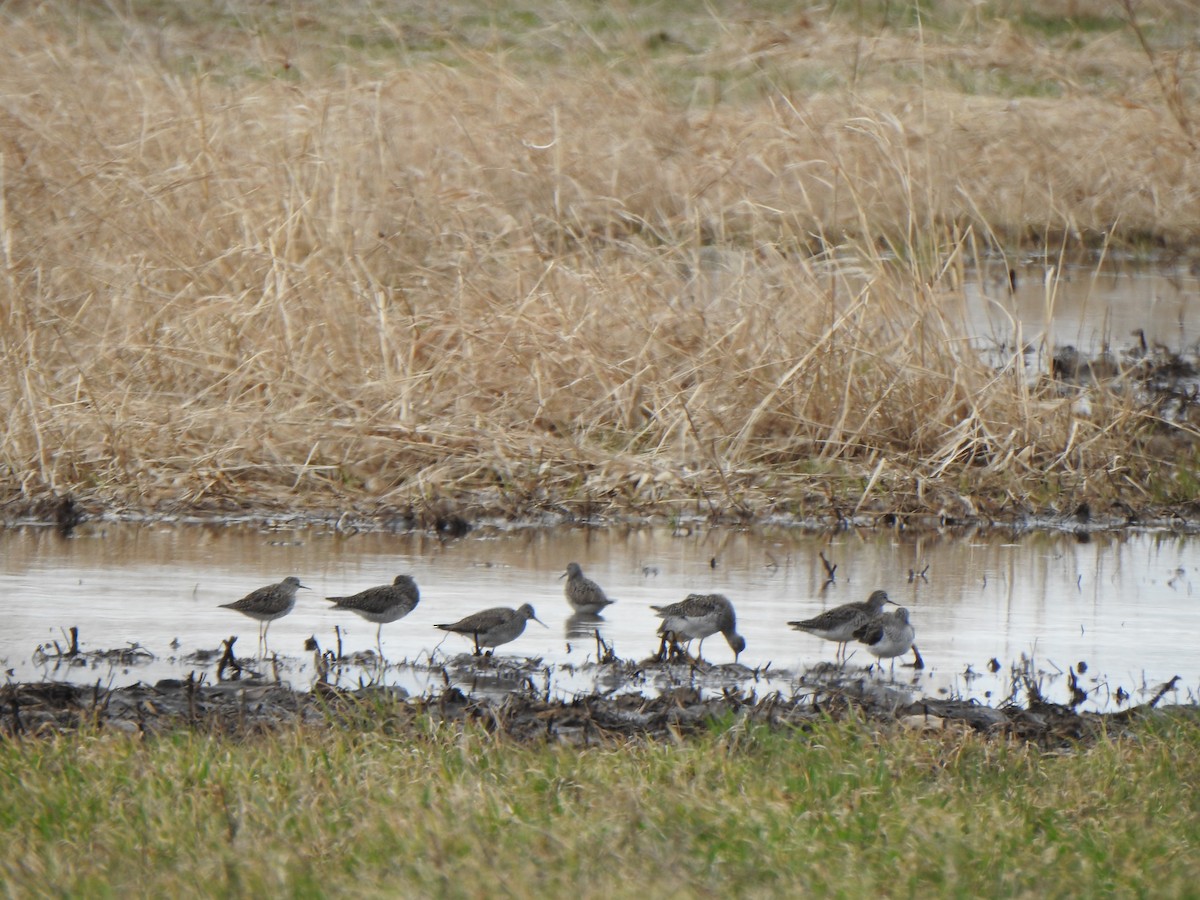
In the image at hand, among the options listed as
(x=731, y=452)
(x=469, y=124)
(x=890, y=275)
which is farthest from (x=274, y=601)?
(x=469, y=124)

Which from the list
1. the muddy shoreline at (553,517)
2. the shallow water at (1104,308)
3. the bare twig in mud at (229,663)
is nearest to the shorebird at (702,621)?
the bare twig in mud at (229,663)

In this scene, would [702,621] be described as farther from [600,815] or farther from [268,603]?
[600,815]

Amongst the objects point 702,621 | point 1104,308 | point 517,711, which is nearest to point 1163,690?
point 702,621

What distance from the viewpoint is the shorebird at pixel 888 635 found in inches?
272

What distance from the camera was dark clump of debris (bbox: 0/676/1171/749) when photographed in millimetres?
5875

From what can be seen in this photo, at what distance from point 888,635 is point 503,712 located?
1648mm

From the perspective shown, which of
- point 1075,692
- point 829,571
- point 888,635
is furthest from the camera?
point 829,571

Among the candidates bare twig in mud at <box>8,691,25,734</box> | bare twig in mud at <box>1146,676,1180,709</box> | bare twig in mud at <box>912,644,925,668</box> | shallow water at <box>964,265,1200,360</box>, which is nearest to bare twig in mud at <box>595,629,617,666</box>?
bare twig in mud at <box>912,644,925,668</box>

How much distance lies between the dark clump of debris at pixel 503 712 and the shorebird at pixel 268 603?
0.79m

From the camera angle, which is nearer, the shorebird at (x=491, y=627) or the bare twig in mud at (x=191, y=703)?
the bare twig in mud at (x=191, y=703)

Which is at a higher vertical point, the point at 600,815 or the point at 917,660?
the point at 917,660

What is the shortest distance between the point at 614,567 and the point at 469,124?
5871mm

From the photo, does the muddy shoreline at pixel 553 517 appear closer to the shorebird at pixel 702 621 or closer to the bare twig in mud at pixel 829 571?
the bare twig in mud at pixel 829 571

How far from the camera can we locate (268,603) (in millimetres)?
7250
